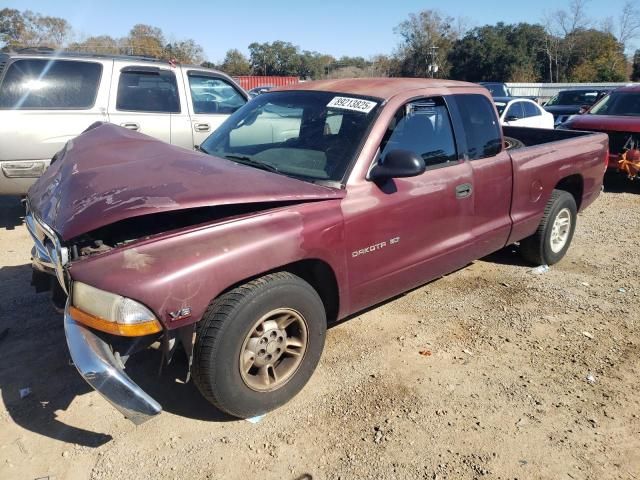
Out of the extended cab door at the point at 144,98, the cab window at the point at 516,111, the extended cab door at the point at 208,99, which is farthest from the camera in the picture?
the cab window at the point at 516,111

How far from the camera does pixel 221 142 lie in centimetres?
395

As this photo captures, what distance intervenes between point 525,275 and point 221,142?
10.2 ft

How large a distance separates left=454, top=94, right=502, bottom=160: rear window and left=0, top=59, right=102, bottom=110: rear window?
14.6 ft

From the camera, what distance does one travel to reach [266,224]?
8.84 ft

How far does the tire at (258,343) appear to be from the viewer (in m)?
2.56

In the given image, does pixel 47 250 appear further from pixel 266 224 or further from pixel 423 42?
pixel 423 42

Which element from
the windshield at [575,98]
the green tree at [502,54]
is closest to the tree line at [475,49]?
the green tree at [502,54]

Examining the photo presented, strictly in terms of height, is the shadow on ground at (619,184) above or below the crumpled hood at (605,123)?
below

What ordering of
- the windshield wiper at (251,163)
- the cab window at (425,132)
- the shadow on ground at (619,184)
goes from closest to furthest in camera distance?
1. the windshield wiper at (251,163)
2. the cab window at (425,132)
3. the shadow on ground at (619,184)

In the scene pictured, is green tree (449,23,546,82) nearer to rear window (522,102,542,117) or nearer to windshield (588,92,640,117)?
rear window (522,102,542,117)

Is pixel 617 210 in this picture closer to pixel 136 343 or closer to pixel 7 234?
pixel 136 343

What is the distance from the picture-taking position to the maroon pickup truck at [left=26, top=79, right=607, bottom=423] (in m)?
2.40

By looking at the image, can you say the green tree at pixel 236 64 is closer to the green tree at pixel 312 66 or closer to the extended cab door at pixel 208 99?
the green tree at pixel 312 66

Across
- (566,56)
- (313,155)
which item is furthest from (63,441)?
(566,56)
